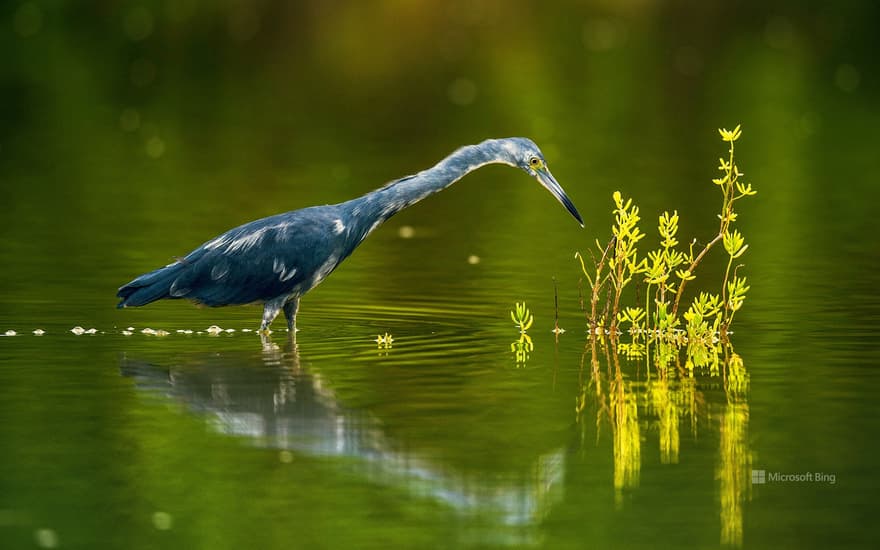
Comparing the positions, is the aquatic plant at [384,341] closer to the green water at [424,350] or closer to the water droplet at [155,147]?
the green water at [424,350]

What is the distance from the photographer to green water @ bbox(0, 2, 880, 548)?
27.7ft

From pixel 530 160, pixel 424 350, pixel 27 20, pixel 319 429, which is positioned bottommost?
pixel 319 429

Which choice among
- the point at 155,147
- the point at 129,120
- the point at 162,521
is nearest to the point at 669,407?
the point at 162,521

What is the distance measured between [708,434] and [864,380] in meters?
1.88

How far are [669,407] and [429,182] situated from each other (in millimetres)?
3430

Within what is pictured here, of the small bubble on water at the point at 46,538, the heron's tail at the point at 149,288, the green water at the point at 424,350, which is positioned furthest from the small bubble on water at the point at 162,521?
the heron's tail at the point at 149,288

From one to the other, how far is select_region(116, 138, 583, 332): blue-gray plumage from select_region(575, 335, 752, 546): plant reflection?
146cm

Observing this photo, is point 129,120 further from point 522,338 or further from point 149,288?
point 522,338

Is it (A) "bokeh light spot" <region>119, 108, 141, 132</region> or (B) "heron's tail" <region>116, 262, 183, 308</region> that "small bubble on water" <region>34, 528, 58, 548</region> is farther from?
(A) "bokeh light spot" <region>119, 108, 141, 132</region>

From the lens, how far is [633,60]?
45438mm

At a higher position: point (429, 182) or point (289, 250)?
point (429, 182)

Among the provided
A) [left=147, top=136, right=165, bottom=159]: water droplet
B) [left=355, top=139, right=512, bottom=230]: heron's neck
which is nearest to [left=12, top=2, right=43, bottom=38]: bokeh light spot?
[left=147, top=136, right=165, bottom=159]: water droplet

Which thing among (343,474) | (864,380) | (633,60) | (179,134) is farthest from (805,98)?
(343,474)

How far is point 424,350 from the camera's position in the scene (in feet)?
41.8
